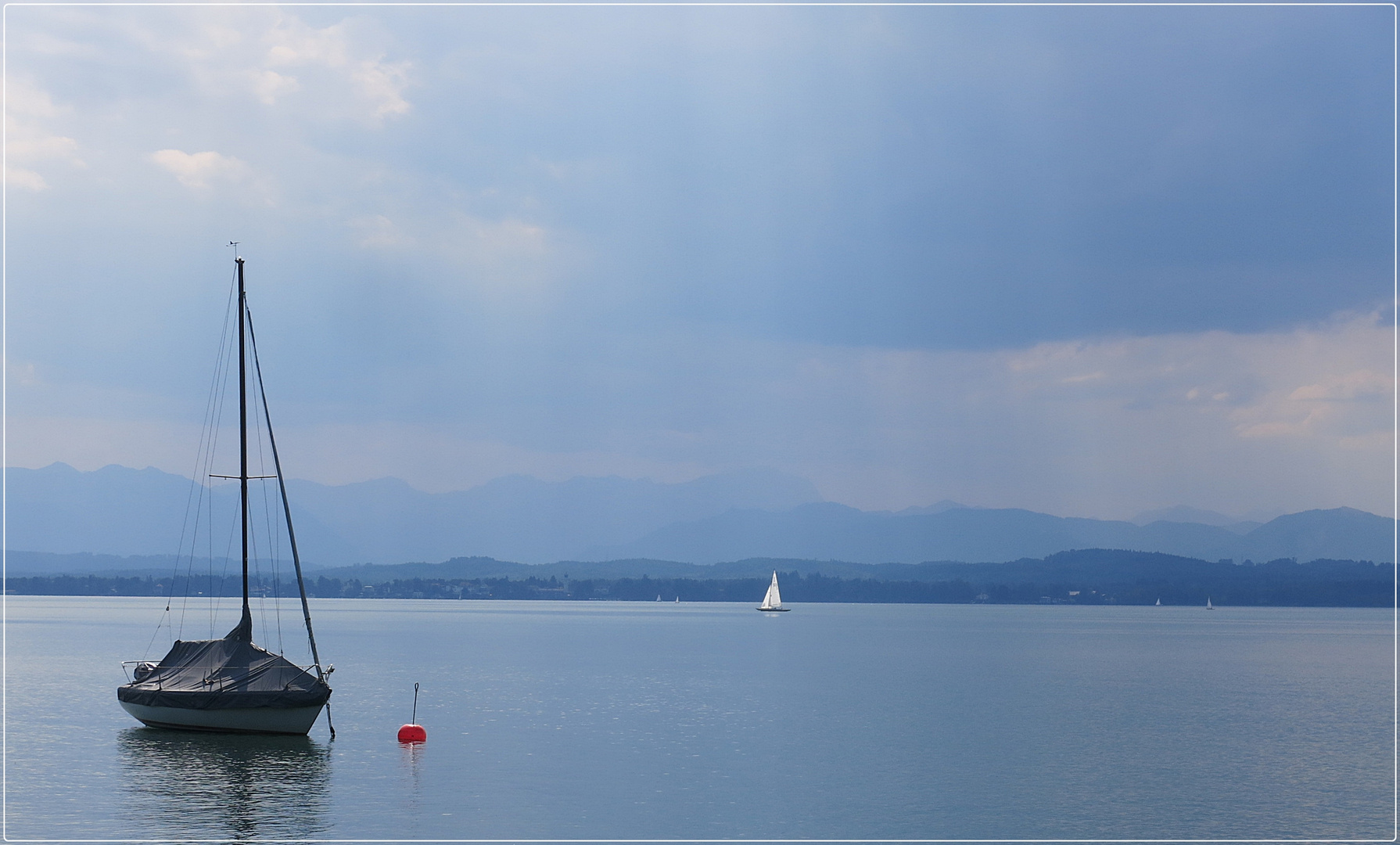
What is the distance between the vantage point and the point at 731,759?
154ft

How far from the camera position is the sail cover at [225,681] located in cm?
4425

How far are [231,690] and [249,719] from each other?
4.36ft

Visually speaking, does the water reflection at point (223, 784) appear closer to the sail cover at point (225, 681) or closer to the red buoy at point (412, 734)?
the sail cover at point (225, 681)

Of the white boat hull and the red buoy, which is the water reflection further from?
the red buoy

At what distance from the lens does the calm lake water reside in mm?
34844

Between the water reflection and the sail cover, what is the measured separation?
1858mm

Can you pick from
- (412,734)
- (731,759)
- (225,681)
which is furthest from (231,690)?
(731,759)

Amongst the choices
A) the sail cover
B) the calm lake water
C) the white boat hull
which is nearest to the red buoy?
the calm lake water

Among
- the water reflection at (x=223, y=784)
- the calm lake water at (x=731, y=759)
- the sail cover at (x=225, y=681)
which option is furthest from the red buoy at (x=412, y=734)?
the sail cover at (x=225, y=681)

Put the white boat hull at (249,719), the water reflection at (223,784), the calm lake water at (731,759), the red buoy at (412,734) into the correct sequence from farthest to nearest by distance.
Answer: the red buoy at (412,734), the white boat hull at (249,719), the calm lake water at (731,759), the water reflection at (223,784)

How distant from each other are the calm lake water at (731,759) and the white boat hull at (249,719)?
2.74ft

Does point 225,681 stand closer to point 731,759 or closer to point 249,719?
point 249,719

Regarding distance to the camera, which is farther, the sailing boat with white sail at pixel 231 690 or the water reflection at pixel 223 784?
the sailing boat with white sail at pixel 231 690

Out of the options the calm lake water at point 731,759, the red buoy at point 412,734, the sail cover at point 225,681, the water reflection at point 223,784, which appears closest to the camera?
the water reflection at point 223,784
